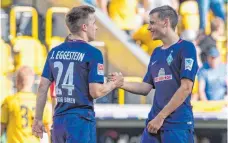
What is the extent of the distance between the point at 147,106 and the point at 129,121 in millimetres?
433

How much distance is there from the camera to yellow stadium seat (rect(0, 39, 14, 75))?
1262cm

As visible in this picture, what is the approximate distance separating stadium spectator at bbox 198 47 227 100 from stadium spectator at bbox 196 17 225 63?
27cm

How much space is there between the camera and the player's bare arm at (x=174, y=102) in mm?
7648

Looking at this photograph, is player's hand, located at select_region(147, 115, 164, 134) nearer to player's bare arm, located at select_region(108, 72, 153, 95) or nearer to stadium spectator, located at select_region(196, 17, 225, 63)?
player's bare arm, located at select_region(108, 72, 153, 95)

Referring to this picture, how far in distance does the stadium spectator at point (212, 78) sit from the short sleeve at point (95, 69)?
19.9 ft

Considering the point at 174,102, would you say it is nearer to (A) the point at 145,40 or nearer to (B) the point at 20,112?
(B) the point at 20,112

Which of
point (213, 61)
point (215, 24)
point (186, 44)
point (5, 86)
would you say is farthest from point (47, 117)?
point (215, 24)

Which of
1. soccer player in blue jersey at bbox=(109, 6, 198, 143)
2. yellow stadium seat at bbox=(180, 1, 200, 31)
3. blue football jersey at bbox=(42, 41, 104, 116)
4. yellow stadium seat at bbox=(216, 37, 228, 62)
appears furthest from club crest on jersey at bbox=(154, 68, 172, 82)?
yellow stadium seat at bbox=(216, 37, 228, 62)

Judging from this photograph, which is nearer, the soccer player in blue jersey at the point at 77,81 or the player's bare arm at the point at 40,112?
the soccer player in blue jersey at the point at 77,81

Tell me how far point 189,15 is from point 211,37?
0.55 m

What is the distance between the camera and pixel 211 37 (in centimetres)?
1452

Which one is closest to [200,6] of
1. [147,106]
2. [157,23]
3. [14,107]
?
[147,106]

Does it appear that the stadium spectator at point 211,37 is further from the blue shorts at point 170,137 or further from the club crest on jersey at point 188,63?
the club crest on jersey at point 188,63

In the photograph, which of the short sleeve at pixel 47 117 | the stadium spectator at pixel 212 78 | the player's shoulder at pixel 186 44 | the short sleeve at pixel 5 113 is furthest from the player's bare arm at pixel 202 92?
the player's shoulder at pixel 186 44
